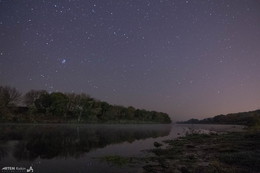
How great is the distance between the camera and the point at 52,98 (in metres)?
151

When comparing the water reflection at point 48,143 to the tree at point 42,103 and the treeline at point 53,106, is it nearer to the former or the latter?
the treeline at point 53,106

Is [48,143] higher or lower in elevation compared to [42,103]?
lower

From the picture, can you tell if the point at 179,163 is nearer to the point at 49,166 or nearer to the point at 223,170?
the point at 223,170

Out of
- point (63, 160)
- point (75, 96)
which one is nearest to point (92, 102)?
point (75, 96)

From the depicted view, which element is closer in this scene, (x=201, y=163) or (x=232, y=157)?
(x=201, y=163)

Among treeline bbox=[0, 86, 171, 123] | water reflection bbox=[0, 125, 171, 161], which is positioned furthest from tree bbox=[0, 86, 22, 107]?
water reflection bbox=[0, 125, 171, 161]

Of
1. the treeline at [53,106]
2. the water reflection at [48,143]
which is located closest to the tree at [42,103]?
the treeline at [53,106]

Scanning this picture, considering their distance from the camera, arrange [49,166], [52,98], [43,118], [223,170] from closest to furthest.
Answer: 1. [223,170]
2. [49,166]
3. [43,118]
4. [52,98]

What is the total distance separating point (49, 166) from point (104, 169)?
5.87 metres

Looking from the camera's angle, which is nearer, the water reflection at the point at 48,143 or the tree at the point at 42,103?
the water reflection at the point at 48,143

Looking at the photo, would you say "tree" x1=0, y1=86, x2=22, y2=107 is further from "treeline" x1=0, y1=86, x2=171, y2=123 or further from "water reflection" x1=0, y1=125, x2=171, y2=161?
"water reflection" x1=0, y1=125, x2=171, y2=161

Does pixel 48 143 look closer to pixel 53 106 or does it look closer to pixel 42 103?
pixel 53 106

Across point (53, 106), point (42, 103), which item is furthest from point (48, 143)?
point (42, 103)

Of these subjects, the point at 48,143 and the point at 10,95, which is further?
the point at 10,95
